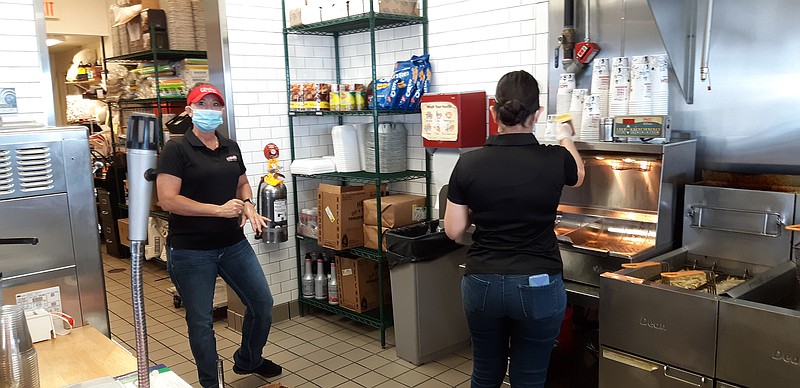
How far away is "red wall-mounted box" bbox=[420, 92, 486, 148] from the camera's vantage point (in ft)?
13.2

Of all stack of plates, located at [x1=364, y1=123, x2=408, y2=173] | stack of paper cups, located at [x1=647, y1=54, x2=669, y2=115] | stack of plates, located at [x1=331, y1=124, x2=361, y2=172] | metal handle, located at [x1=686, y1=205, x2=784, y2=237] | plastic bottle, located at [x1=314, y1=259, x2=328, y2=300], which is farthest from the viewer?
plastic bottle, located at [x1=314, y1=259, x2=328, y2=300]

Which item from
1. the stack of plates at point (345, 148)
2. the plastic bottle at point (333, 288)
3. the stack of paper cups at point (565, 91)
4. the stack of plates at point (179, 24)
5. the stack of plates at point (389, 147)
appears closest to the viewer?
the stack of paper cups at point (565, 91)

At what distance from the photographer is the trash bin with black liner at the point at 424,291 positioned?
4020 millimetres

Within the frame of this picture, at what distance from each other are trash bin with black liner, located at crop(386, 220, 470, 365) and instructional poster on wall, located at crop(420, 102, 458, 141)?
663mm

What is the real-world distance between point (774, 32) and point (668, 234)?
1.11 meters

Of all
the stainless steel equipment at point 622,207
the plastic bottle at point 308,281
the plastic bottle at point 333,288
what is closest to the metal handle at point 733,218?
the stainless steel equipment at point 622,207

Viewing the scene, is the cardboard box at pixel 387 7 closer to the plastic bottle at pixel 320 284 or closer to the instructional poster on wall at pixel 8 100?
the plastic bottle at pixel 320 284

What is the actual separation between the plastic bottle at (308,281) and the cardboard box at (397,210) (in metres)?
0.85

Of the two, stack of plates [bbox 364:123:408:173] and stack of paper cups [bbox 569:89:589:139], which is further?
stack of plates [bbox 364:123:408:173]

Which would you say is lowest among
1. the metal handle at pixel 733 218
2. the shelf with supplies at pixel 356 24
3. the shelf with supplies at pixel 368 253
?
the shelf with supplies at pixel 368 253

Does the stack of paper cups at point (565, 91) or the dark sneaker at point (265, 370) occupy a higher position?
the stack of paper cups at point (565, 91)

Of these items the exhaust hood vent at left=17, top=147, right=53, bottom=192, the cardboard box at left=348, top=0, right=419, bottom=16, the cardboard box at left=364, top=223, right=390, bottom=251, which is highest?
the cardboard box at left=348, top=0, right=419, bottom=16

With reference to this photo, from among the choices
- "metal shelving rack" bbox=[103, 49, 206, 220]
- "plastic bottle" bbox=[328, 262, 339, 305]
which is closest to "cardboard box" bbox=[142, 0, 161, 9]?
"metal shelving rack" bbox=[103, 49, 206, 220]

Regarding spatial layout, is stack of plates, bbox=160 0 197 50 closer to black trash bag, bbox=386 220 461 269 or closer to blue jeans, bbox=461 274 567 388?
black trash bag, bbox=386 220 461 269
